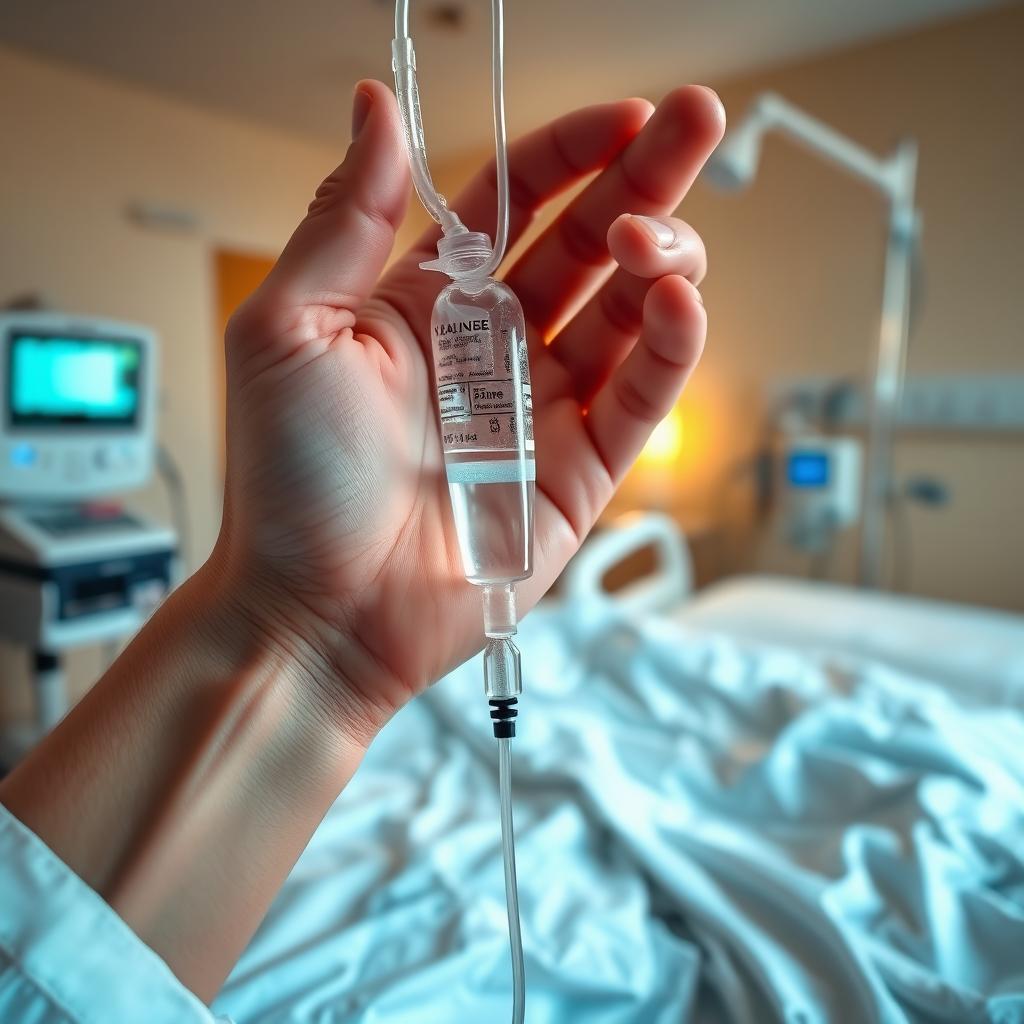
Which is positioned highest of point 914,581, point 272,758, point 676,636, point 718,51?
point 718,51

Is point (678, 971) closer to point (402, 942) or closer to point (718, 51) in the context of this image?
point (402, 942)

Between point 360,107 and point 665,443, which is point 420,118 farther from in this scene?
point 665,443

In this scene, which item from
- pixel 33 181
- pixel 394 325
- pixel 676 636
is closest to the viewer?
pixel 394 325

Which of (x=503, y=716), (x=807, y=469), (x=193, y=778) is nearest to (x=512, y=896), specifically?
(x=503, y=716)

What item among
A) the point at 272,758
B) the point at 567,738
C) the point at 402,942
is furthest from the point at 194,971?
the point at 567,738

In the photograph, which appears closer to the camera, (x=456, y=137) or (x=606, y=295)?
(x=606, y=295)

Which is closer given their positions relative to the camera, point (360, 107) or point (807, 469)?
point (360, 107)

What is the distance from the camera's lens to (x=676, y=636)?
4.20ft

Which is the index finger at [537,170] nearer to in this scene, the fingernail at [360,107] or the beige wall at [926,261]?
the fingernail at [360,107]

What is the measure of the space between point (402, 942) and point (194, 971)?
9.2 inches

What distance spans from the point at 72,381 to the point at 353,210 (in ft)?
5.61

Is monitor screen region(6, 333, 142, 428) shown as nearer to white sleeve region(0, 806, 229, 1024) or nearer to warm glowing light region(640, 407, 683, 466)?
warm glowing light region(640, 407, 683, 466)

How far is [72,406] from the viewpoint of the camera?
6.43ft

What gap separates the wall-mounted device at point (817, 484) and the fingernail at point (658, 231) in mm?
1840
